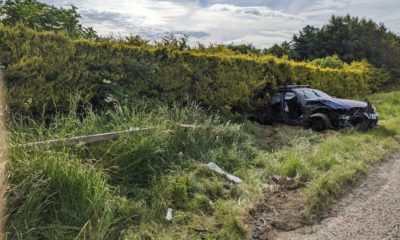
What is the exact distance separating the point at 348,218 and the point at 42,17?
8.98m

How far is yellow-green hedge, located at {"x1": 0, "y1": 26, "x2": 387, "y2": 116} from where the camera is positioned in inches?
275

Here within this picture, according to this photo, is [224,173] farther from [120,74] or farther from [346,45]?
[346,45]

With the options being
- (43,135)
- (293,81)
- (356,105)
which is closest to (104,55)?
(43,135)

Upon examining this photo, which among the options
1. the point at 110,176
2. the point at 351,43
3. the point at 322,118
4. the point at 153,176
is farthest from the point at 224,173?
the point at 351,43

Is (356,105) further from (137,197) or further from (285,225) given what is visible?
(137,197)

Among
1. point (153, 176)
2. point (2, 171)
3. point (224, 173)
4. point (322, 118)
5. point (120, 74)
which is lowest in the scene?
point (224, 173)

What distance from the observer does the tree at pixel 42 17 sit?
9672mm

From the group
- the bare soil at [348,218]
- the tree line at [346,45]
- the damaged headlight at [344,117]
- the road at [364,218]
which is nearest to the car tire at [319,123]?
the damaged headlight at [344,117]

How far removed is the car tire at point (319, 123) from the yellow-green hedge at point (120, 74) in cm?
173

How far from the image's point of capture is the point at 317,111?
1232 cm

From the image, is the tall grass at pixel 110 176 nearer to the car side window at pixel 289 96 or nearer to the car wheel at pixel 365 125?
the car wheel at pixel 365 125

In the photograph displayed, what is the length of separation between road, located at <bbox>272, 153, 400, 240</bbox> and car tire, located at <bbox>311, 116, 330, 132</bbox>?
16.0ft

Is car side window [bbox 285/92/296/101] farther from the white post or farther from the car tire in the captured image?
the white post

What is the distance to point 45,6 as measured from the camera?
12.0m
